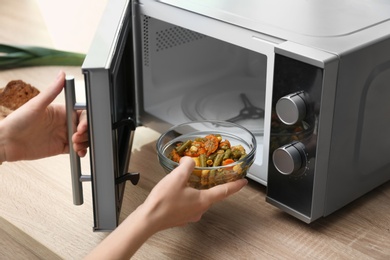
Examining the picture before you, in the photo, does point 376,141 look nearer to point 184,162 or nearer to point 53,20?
point 184,162

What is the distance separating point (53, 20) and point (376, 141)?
47.2 inches

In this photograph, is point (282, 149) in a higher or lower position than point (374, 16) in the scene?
lower

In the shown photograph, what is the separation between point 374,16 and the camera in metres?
1.09

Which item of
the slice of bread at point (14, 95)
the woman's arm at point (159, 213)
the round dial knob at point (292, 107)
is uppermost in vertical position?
the round dial knob at point (292, 107)

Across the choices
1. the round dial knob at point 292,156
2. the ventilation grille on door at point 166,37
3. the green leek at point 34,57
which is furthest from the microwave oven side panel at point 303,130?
the green leek at point 34,57

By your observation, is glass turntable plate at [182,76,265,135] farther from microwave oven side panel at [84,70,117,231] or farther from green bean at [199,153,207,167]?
microwave oven side panel at [84,70,117,231]

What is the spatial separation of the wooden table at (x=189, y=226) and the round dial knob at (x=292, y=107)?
199 millimetres

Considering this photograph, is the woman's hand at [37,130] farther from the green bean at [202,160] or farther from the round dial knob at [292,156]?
the round dial knob at [292,156]

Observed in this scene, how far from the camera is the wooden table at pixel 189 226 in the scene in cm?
103

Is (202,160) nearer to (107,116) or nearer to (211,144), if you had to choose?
(211,144)

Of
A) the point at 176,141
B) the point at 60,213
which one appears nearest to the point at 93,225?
the point at 60,213

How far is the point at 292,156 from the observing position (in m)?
1.01

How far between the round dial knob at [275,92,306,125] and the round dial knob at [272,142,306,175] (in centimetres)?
4

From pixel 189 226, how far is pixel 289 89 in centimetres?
29
